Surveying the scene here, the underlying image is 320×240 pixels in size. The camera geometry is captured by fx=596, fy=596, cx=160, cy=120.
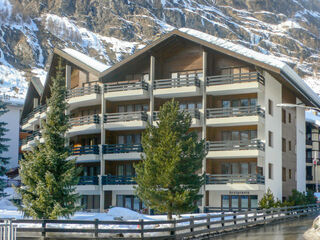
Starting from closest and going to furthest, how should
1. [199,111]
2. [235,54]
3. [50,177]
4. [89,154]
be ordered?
1. [50,177]
2. [235,54]
3. [199,111]
4. [89,154]

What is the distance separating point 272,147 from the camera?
5141 cm

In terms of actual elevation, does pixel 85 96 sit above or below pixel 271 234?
above

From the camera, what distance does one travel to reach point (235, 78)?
48688 mm

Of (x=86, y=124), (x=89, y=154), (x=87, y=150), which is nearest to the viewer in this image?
(x=89, y=154)

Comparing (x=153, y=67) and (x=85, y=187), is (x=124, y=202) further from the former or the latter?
(x=153, y=67)

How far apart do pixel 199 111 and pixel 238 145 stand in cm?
460

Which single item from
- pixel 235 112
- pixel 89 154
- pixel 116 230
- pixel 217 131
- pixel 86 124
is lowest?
pixel 116 230

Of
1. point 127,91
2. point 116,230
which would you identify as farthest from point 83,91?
point 116,230

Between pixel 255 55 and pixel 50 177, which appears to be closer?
pixel 50 177

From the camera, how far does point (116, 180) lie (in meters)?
51.8

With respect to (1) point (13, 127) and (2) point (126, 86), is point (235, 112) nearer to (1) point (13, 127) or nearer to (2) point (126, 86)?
(2) point (126, 86)

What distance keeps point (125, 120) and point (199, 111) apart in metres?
6.77

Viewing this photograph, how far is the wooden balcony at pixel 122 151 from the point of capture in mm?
51250

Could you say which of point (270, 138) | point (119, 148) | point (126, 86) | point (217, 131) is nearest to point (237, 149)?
point (217, 131)
